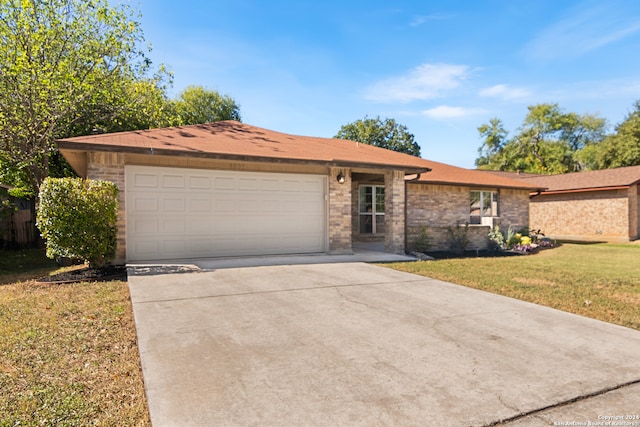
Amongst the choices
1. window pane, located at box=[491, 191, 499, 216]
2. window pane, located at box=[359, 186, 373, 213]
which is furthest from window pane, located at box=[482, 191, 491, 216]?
window pane, located at box=[359, 186, 373, 213]

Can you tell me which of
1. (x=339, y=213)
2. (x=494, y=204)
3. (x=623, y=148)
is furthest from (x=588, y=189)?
(x=623, y=148)

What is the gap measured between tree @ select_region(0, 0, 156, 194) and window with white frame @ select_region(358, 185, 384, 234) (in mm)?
9512

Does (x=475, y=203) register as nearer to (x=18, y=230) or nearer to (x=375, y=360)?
(x=375, y=360)

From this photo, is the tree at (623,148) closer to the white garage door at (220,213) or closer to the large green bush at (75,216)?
the white garage door at (220,213)

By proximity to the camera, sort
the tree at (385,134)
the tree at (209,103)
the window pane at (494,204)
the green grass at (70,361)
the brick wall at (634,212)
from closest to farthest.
Answer: the green grass at (70,361), the window pane at (494,204), the brick wall at (634,212), the tree at (209,103), the tree at (385,134)

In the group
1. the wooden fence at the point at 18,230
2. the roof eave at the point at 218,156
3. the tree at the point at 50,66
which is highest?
the tree at the point at 50,66

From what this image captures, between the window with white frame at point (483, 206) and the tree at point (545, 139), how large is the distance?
3396cm

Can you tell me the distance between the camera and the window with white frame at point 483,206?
15.8 metres

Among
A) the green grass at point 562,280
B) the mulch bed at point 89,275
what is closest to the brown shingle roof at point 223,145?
the mulch bed at point 89,275

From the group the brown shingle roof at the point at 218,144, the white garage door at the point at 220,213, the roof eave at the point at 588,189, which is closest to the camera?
the brown shingle roof at the point at 218,144

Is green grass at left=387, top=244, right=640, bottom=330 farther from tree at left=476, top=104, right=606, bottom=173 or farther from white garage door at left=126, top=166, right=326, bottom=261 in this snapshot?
tree at left=476, top=104, right=606, bottom=173

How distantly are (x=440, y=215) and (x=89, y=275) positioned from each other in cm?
1165

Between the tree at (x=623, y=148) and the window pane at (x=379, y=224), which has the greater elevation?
the tree at (x=623, y=148)

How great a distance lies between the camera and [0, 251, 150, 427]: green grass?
2.54 meters
